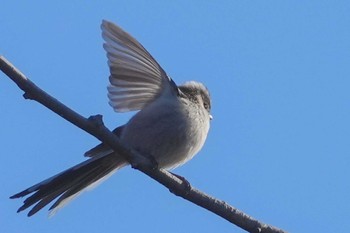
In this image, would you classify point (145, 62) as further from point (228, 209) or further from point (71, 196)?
point (228, 209)

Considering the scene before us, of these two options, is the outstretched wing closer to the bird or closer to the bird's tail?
the bird

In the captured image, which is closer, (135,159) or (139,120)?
(135,159)

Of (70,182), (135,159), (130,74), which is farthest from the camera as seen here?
(130,74)

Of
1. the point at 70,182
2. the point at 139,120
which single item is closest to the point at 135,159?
the point at 70,182

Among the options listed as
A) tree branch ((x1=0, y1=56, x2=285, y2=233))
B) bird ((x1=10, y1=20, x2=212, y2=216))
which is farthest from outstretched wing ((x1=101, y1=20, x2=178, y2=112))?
tree branch ((x1=0, y1=56, x2=285, y2=233))

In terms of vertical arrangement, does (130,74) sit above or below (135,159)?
above

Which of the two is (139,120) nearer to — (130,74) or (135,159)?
(130,74)

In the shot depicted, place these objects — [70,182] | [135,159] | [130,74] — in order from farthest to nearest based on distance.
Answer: [130,74], [70,182], [135,159]

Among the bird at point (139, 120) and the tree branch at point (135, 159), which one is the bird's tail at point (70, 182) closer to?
the bird at point (139, 120)

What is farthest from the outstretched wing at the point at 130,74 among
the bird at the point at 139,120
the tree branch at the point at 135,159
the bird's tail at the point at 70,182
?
the tree branch at the point at 135,159
